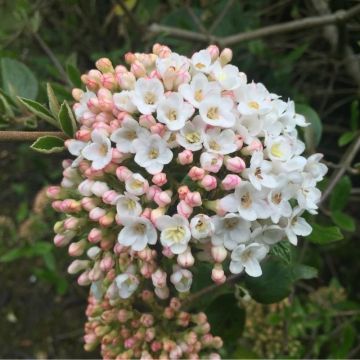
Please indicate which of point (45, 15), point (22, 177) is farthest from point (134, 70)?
point (22, 177)

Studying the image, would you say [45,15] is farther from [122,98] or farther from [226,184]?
[226,184]

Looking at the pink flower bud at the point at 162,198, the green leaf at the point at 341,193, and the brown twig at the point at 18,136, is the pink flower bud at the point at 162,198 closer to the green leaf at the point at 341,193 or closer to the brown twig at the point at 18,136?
the brown twig at the point at 18,136

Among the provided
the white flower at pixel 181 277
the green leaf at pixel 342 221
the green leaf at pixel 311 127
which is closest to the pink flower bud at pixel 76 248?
the white flower at pixel 181 277

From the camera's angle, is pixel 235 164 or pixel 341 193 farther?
pixel 341 193

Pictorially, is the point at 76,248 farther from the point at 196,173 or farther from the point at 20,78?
the point at 20,78

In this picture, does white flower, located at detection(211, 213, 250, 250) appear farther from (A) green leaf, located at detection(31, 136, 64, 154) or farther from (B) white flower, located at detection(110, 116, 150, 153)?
(A) green leaf, located at detection(31, 136, 64, 154)

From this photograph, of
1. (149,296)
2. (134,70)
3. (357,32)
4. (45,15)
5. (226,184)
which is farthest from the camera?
(45,15)

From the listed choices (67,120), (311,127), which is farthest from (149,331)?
(311,127)
